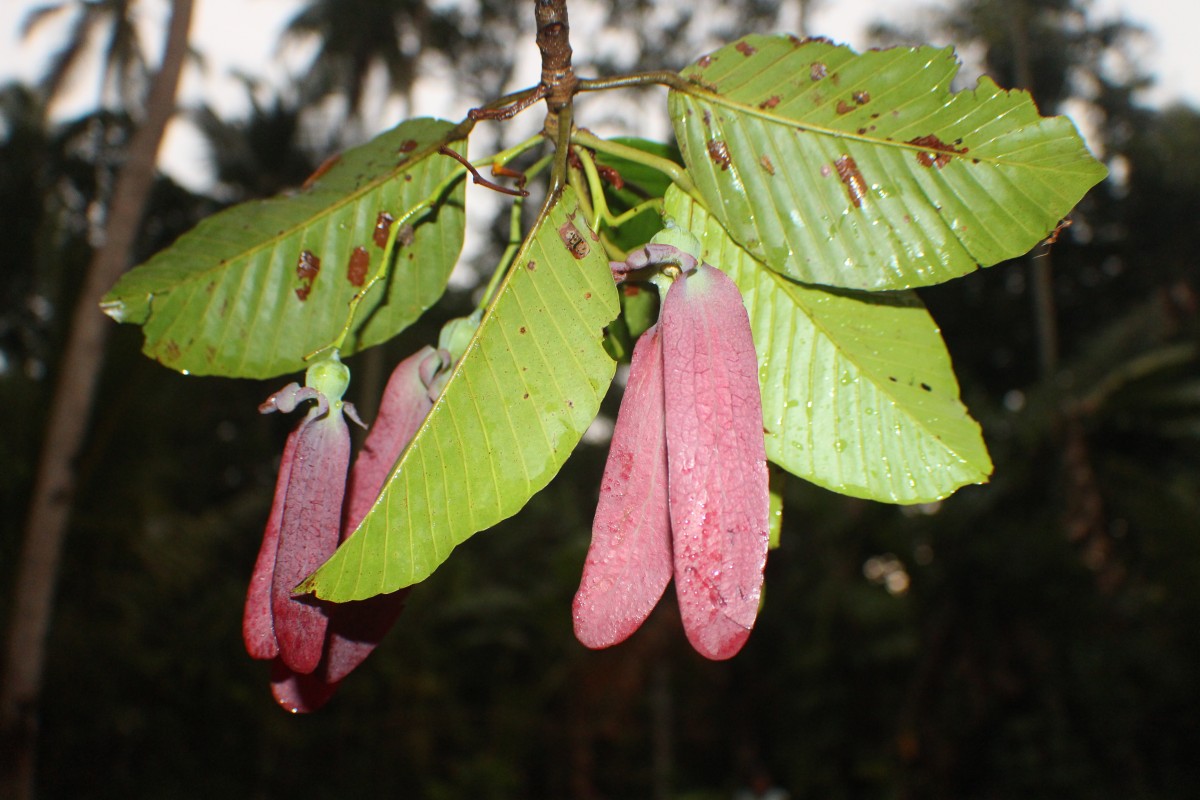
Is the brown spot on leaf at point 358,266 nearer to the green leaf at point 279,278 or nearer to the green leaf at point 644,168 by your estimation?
the green leaf at point 279,278

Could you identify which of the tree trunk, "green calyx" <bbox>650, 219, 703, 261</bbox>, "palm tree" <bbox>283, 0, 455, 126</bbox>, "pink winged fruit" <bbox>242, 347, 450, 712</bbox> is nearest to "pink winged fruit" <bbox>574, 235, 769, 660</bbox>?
"green calyx" <bbox>650, 219, 703, 261</bbox>

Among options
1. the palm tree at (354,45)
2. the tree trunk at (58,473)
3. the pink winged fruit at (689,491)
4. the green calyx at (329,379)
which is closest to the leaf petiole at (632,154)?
the pink winged fruit at (689,491)

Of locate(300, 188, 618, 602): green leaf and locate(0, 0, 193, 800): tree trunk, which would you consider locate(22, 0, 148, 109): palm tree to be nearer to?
locate(0, 0, 193, 800): tree trunk

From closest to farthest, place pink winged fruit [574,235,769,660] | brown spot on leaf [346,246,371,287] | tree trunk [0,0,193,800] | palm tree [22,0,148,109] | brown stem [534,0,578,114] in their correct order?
pink winged fruit [574,235,769,660] < brown stem [534,0,578,114] < brown spot on leaf [346,246,371,287] < tree trunk [0,0,193,800] < palm tree [22,0,148,109]

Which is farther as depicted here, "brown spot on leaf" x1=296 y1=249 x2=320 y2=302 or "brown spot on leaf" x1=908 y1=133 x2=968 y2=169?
"brown spot on leaf" x1=296 y1=249 x2=320 y2=302

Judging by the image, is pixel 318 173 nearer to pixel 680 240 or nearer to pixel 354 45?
pixel 680 240

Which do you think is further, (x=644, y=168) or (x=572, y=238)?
(x=644, y=168)

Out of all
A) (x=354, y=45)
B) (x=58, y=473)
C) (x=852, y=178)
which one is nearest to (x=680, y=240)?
(x=852, y=178)

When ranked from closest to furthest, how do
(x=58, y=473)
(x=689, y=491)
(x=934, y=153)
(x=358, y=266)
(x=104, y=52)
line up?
(x=689, y=491)
(x=934, y=153)
(x=358, y=266)
(x=58, y=473)
(x=104, y=52)
